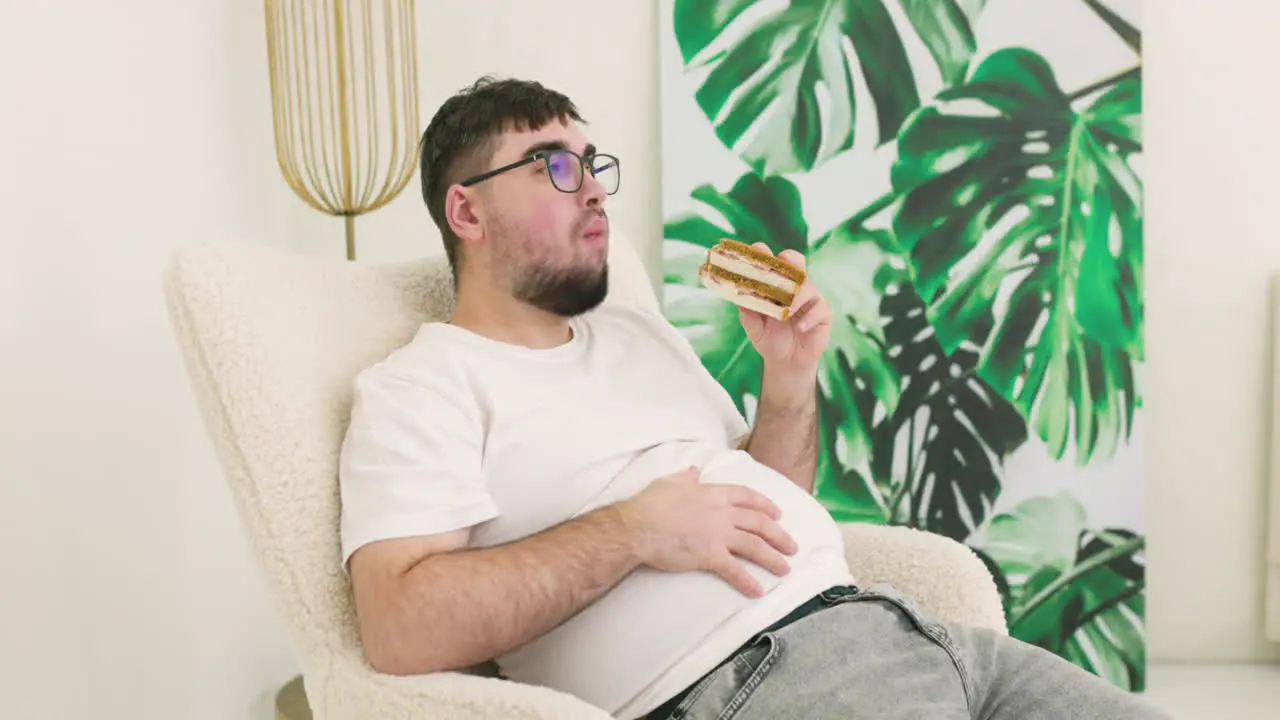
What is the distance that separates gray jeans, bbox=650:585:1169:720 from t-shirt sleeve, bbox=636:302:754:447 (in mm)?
380

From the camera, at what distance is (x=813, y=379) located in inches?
60.9

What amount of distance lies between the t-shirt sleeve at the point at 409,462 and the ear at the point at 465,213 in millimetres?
261

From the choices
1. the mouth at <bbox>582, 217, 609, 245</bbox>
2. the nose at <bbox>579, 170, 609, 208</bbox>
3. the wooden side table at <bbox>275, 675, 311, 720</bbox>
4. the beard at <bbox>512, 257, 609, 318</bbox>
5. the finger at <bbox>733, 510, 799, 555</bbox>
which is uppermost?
the nose at <bbox>579, 170, 609, 208</bbox>

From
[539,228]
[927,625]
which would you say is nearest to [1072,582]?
[927,625]

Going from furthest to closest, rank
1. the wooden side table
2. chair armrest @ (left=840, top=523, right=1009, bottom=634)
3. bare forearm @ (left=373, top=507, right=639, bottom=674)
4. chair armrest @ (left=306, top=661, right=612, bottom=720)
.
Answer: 1. the wooden side table
2. chair armrest @ (left=840, top=523, right=1009, bottom=634)
3. bare forearm @ (left=373, top=507, right=639, bottom=674)
4. chair armrest @ (left=306, top=661, right=612, bottom=720)

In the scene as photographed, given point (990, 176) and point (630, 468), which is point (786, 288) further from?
point (990, 176)

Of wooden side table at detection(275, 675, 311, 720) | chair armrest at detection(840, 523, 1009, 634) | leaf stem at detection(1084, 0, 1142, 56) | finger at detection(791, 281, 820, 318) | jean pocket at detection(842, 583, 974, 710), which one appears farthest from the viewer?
leaf stem at detection(1084, 0, 1142, 56)

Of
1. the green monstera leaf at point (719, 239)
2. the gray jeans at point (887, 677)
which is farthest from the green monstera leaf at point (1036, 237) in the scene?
the gray jeans at point (887, 677)

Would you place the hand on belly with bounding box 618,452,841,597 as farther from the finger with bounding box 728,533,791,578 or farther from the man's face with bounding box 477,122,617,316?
the man's face with bounding box 477,122,617,316

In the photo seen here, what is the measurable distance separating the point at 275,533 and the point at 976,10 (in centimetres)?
177

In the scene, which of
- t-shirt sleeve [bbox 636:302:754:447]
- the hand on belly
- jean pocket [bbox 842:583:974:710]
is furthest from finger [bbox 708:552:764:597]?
t-shirt sleeve [bbox 636:302:754:447]

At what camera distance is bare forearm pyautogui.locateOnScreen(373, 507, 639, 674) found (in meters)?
1.04

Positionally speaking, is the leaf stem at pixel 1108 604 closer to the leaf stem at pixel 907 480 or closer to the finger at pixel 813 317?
the leaf stem at pixel 907 480

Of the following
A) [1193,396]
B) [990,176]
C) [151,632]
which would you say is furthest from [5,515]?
[1193,396]
